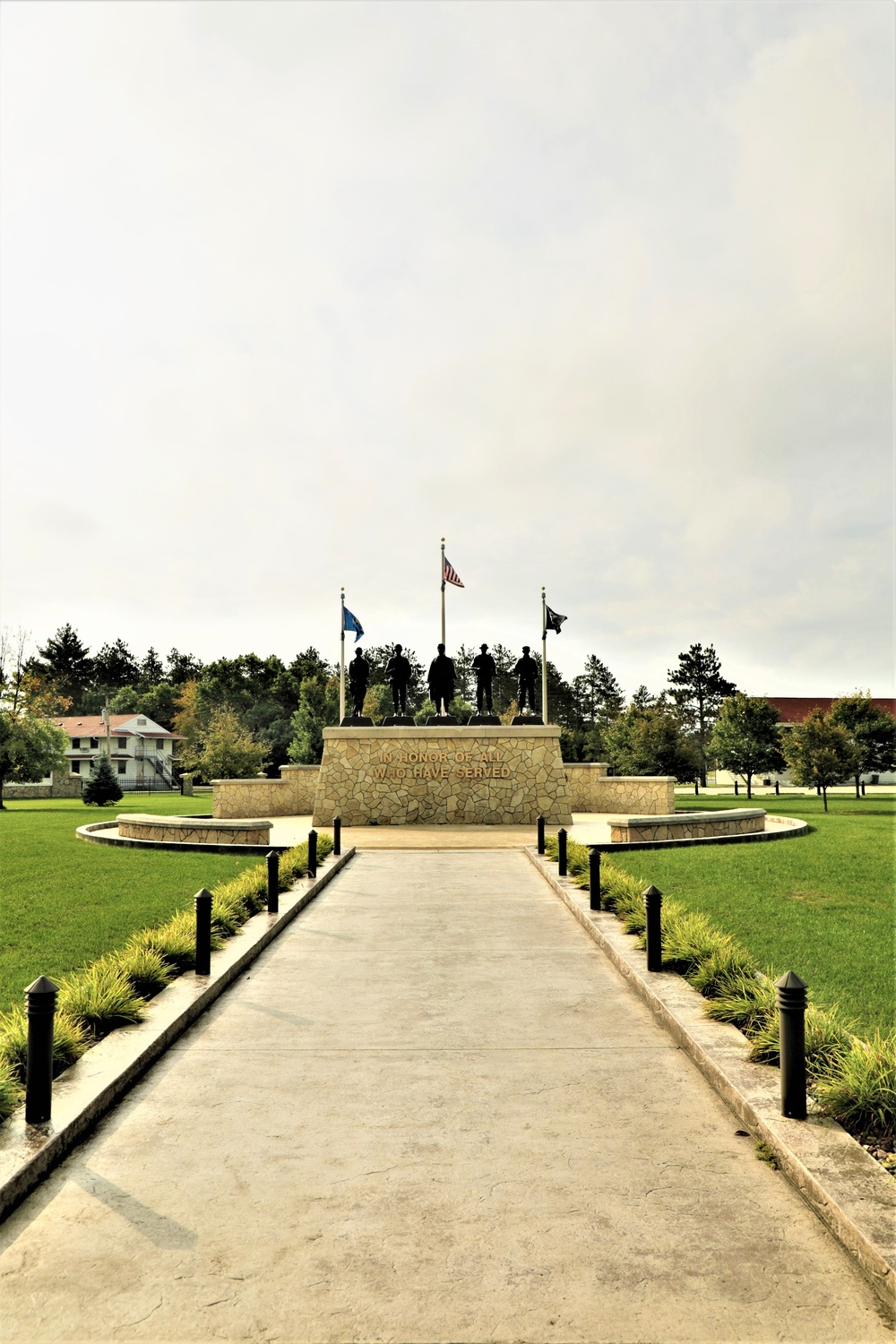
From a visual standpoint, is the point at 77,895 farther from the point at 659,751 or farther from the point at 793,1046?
the point at 659,751

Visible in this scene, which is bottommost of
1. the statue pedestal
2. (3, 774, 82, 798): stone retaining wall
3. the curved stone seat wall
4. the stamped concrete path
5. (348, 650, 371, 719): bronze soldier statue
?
(3, 774, 82, 798): stone retaining wall

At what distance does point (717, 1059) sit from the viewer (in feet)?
19.2

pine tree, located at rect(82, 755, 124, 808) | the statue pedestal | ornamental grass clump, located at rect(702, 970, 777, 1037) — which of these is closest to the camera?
ornamental grass clump, located at rect(702, 970, 777, 1037)

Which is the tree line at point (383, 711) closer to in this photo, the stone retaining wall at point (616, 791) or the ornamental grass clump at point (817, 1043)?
the stone retaining wall at point (616, 791)

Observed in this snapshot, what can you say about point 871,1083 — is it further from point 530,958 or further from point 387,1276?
point 530,958

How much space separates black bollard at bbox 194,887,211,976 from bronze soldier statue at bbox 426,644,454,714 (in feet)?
57.7

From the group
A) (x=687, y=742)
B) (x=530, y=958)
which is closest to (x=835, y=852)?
(x=530, y=958)

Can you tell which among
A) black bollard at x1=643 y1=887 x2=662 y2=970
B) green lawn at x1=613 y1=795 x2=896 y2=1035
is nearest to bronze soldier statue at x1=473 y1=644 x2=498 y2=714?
green lawn at x1=613 y1=795 x2=896 y2=1035

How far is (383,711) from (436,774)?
143 ft

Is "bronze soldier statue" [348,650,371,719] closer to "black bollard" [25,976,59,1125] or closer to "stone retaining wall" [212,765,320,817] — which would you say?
"stone retaining wall" [212,765,320,817]

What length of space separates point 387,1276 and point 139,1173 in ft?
5.51

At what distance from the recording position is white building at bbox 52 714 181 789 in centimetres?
7675

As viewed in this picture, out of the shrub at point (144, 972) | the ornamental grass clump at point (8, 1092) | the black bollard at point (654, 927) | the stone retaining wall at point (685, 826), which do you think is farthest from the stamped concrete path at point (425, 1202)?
the stone retaining wall at point (685, 826)

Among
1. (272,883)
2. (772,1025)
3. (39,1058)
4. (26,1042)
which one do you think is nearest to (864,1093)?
(772,1025)
